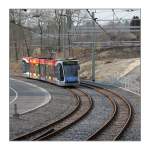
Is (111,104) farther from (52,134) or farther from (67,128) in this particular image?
(52,134)

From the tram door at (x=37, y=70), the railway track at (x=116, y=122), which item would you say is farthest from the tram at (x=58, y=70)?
the railway track at (x=116, y=122)

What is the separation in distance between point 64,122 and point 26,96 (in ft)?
18.7

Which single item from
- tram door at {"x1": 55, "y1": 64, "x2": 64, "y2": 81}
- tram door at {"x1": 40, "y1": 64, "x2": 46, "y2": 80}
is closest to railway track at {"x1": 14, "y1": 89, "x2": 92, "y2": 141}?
tram door at {"x1": 55, "y1": 64, "x2": 64, "y2": 81}

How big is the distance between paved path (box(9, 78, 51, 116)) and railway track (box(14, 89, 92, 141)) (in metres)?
1.64

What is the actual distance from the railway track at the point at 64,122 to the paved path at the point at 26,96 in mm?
1637

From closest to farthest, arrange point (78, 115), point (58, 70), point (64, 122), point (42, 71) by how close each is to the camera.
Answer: point (64, 122), point (78, 115), point (58, 70), point (42, 71)

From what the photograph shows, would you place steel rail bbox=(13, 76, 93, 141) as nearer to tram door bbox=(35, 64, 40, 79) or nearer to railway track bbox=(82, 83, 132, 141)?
railway track bbox=(82, 83, 132, 141)

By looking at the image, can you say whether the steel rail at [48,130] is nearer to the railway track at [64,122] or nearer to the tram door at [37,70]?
the railway track at [64,122]

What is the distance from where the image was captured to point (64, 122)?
68.8 feet

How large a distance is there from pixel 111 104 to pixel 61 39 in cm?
395

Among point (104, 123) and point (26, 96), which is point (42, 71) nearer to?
point (26, 96)

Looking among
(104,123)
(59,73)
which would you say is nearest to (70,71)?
(59,73)
